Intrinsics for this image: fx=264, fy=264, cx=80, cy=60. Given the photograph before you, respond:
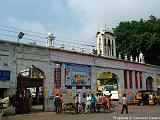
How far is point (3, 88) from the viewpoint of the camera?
2053cm

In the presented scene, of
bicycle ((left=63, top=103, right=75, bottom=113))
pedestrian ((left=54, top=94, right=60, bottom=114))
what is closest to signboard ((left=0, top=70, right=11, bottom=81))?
pedestrian ((left=54, top=94, right=60, bottom=114))

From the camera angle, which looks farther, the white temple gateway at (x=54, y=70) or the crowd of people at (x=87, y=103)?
the crowd of people at (x=87, y=103)

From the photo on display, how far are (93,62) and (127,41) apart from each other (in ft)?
61.3

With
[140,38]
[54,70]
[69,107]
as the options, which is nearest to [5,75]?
[54,70]

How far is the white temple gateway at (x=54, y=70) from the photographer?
21078 mm

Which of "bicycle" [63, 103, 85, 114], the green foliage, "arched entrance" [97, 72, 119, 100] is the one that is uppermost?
the green foliage

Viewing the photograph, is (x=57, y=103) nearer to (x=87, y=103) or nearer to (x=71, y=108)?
(x=71, y=108)

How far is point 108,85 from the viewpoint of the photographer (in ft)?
153

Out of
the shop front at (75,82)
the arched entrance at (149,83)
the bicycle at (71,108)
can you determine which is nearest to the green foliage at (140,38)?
the arched entrance at (149,83)

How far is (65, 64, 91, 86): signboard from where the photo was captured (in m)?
25.5

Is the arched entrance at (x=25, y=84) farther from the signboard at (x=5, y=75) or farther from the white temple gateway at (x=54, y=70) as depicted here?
the signboard at (x=5, y=75)

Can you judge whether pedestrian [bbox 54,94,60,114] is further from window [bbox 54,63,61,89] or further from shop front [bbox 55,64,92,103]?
window [bbox 54,63,61,89]

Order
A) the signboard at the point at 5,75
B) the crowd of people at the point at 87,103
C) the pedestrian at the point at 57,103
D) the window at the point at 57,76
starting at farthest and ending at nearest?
the window at the point at 57,76
the crowd of people at the point at 87,103
the pedestrian at the point at 57,103
the signboard at the point at 5,75

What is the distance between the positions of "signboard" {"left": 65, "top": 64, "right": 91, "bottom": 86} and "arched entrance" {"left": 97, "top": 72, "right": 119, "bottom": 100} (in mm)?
2275
